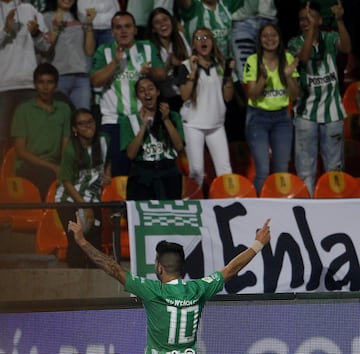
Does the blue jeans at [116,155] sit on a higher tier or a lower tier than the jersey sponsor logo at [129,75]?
lower

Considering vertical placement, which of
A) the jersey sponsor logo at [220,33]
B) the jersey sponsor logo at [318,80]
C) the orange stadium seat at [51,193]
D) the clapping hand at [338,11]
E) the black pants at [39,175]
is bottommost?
the orange stadium seat at [51,193]

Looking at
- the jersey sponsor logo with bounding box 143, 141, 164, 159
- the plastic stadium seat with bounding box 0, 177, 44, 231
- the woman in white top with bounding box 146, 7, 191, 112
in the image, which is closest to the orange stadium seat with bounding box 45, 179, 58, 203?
the plastic stadium seat with bounding box 0, 177, 44, 231

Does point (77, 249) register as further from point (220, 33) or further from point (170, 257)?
point (220, 33)

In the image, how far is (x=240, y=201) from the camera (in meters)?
12.1

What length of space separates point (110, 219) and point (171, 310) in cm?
373

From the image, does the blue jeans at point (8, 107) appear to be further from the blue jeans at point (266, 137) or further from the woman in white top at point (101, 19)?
the blue jeans at point (266, 137)

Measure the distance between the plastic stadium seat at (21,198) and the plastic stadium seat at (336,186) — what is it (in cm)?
304

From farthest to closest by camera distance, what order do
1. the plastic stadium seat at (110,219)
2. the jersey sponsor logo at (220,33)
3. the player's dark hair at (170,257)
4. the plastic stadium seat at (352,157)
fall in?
1. the plastic stadium seat at (352,157)
2. the jersey sponsor logo at (220,33)
3. the plastic stadium seat at (110,219)
4. the player's dark hair at (170,257)

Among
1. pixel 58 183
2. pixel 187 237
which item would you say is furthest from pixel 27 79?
pixel 187 237

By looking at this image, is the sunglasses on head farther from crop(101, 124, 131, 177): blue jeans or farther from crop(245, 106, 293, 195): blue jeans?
crop(101, 124, 131, 177): blue jeans

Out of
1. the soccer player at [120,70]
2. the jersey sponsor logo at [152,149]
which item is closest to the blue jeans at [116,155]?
the soccer player at [120,70]

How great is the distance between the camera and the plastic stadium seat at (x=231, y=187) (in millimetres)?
13211

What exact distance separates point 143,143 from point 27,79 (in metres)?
1.66

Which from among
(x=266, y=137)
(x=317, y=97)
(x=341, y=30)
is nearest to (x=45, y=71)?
(x=266, y=137)
